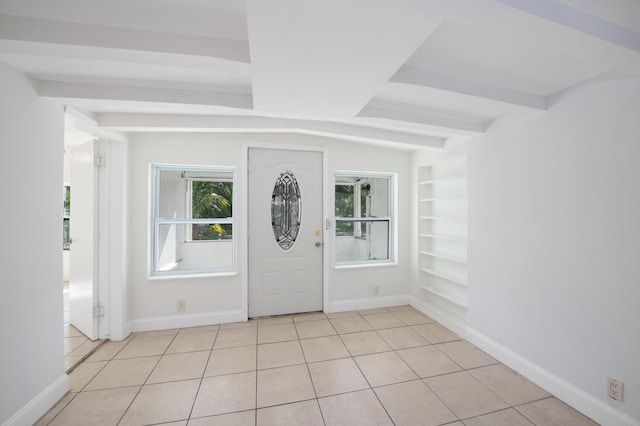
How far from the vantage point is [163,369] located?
7.21 ft

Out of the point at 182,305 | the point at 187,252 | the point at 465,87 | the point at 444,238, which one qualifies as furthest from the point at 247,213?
the point at 465,87

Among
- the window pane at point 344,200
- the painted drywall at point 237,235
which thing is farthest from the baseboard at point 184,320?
the window pane at point 344,200

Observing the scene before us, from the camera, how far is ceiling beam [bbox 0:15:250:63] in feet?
3.94

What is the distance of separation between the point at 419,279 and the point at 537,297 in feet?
5.08

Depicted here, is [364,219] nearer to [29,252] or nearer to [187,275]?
[187,275]

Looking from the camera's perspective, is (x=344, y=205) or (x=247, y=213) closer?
(x=247, y=213)

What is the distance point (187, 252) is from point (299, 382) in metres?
2.06

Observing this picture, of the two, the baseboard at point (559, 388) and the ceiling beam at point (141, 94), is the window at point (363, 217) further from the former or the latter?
the ceiling beam at point (141, 94)

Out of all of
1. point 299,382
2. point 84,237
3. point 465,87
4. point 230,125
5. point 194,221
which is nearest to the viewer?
point 465,87

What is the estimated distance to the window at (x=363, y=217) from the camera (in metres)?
3.62

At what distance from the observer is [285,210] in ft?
10.9

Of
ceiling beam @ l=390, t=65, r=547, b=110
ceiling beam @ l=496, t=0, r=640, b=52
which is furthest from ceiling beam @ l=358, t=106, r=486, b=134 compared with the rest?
ceiling beam @ l=496, t=0, r=640, b=52

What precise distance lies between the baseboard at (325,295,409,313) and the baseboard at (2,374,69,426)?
7.97ft

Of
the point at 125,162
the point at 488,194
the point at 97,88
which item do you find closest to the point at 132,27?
the point at 97,88
